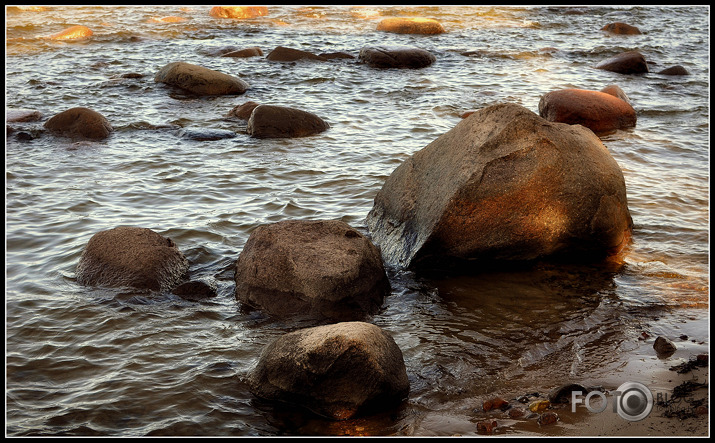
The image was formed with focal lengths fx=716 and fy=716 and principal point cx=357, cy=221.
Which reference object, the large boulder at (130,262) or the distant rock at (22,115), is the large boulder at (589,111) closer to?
the large boulder at (130,262)

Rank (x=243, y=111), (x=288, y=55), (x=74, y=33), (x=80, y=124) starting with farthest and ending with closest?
(x=74, y=33) < (x=288, y=55) < (x=243, y=111) < (x=80, y=124)

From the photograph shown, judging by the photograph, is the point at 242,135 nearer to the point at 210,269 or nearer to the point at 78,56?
the point at 210,269

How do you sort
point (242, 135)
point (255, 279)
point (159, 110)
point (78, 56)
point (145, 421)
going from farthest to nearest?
point (78, 56), point (159, 110), point (242, 135), point (255, 279), point (145, 421)

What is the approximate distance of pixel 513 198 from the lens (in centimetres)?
601

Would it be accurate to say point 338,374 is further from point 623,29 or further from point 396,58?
point 623,29

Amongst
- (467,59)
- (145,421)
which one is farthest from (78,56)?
(145,421)

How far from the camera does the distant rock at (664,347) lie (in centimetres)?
481

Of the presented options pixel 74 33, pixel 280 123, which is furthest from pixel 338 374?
pixel 74 33

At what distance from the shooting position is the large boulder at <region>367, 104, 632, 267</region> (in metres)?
6.00

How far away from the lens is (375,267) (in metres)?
5.80

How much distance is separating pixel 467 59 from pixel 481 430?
1289cm

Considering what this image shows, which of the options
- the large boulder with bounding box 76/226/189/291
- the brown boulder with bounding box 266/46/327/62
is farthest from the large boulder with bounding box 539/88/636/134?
the large boulder with bounding box 76/226/189/291

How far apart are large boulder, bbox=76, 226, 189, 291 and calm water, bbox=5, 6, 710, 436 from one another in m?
0.16

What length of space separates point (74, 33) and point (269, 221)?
11870 mm
